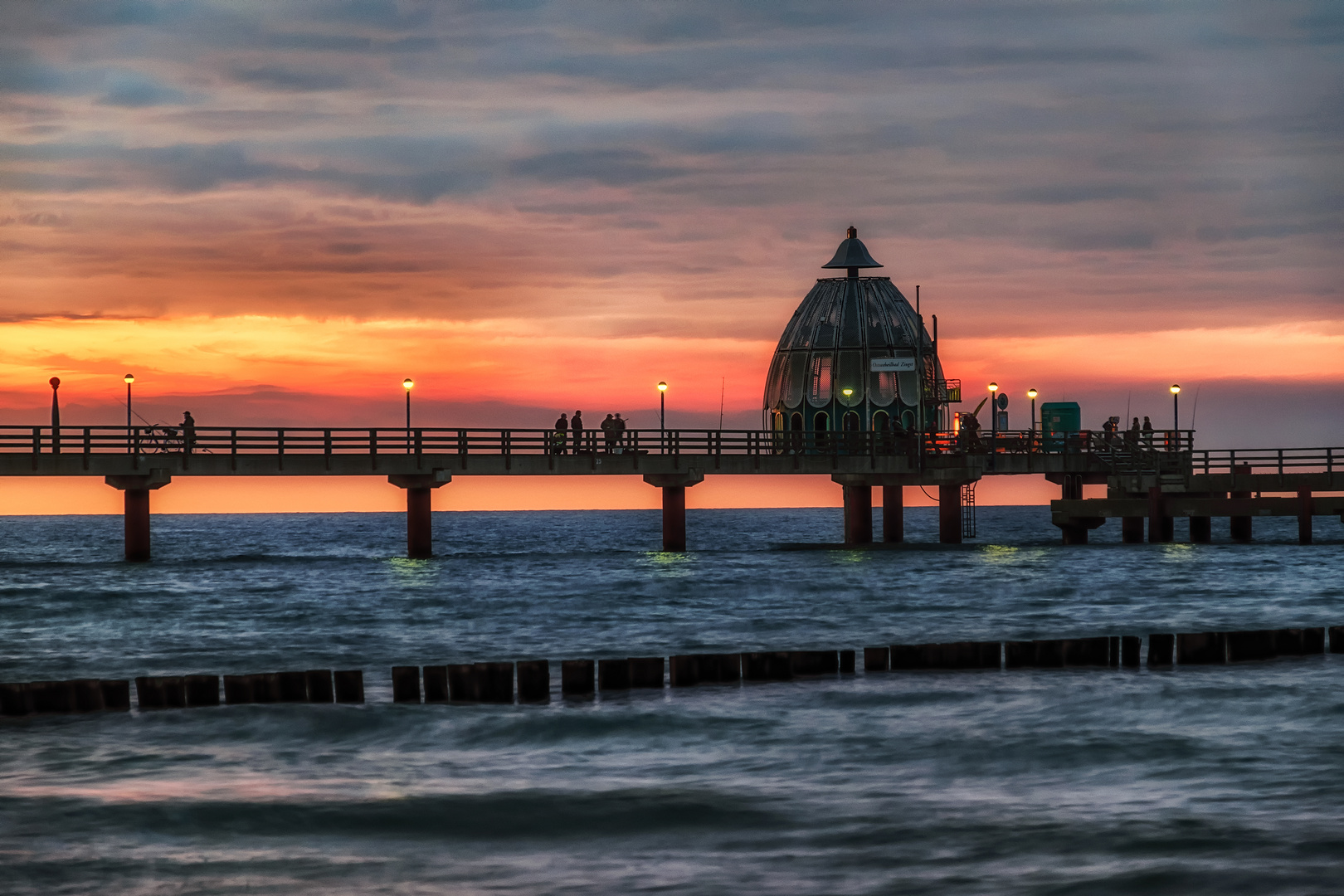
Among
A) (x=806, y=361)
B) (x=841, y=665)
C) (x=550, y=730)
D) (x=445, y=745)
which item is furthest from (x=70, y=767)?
(x=806, y=361)

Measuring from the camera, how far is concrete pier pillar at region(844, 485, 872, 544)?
63000mm

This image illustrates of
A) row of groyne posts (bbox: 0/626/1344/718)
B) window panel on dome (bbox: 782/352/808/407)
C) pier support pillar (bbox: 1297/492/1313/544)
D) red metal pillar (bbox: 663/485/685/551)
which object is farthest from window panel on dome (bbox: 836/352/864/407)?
row of groyne posts (bbox: 0/626/1344/718)

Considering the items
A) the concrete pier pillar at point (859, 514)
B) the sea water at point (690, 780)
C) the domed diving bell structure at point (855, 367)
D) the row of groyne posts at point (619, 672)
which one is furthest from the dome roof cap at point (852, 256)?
the row of groyne posts at point (619, 672)

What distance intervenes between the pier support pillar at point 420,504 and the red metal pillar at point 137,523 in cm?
779

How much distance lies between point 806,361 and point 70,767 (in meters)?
54.8

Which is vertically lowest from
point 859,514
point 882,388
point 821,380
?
point 859,514

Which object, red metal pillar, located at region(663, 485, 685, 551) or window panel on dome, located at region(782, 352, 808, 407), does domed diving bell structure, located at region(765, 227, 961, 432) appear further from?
red metal pillar, located at region(663, 485, 685, 551)

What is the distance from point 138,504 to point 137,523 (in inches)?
39.1

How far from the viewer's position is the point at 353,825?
53.6 feet

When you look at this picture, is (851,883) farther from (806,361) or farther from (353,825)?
(806,361)

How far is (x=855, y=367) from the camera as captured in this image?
70812 mm

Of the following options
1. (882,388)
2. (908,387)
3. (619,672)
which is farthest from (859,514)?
(619,672)

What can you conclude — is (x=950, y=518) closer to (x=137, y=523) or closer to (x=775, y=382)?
(x=775, y=382)

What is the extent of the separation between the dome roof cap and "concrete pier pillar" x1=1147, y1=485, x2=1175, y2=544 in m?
18.2
